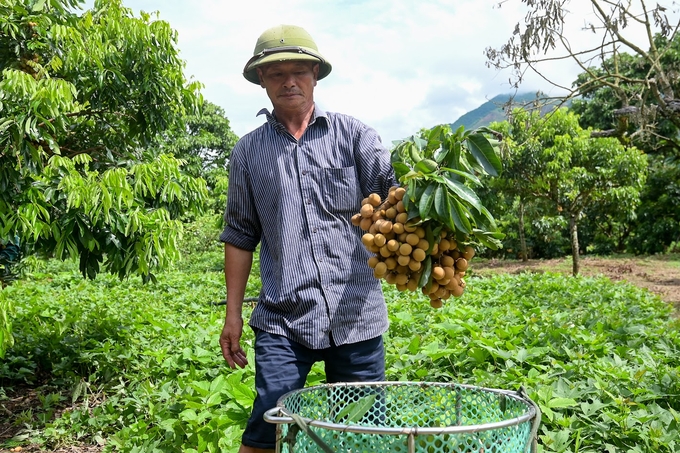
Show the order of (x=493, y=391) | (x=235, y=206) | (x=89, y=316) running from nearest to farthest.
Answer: (x=493, y=391) → (x=235, y=206) → (x=89, y=316)

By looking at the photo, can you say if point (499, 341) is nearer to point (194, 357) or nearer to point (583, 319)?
point (583, 319)

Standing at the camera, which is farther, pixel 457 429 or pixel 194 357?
pixel 194 357

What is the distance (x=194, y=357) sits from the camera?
349 centimetres

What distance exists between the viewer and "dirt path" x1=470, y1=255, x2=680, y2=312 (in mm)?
11070

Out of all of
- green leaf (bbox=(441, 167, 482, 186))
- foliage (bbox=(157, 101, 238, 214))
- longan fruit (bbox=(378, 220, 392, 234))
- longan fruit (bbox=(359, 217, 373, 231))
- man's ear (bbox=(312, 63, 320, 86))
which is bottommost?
longan fruit (bbox=(378, 220, 392, 234))

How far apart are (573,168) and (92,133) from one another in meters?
9.24

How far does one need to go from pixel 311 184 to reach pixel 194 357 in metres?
1.96

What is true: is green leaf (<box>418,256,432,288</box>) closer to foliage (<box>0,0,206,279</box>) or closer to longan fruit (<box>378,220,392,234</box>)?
longan fruit (<box>378,220,392,234</box>)

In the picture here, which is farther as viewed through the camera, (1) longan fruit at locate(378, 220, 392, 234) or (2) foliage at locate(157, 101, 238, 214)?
(2) foliage at locate(157, 101, 238, 214)

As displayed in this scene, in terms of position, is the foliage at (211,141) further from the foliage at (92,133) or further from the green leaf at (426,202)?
the green leaf at (426,202)

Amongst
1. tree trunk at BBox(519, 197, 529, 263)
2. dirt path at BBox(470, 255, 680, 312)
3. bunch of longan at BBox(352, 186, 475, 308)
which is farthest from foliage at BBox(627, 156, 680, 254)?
bunch of longan at BBox(352, 186, 475, 308)

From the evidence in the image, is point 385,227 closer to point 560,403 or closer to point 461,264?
point 461,264

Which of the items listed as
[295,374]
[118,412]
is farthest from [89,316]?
[295,374]

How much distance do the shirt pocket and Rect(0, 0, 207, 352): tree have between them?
141 cm
